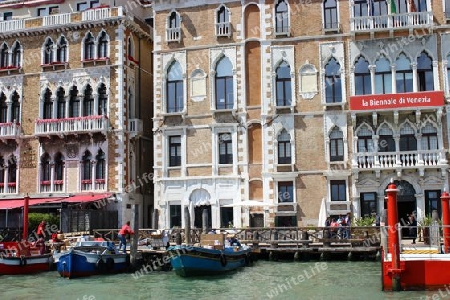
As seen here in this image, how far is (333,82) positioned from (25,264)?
50.8 ft

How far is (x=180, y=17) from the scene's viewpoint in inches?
1211

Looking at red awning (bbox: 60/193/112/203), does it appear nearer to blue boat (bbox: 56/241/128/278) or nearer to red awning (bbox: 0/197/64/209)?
red awning (bbox: 0/197/64/209)

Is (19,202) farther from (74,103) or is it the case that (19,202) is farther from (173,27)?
(173,27)

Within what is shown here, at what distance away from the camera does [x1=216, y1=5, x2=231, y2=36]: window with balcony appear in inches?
1178

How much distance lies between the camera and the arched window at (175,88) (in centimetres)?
3049

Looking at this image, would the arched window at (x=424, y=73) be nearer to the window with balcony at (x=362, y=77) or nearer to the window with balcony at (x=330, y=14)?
the window with balcony at (x=362, y=77)

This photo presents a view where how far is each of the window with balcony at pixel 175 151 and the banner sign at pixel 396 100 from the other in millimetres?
8444

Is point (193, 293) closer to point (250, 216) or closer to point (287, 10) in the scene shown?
point (250, 216)

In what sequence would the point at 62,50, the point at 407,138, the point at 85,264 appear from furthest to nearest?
the point at 62,50, the point at 407,138, the point at 85,264

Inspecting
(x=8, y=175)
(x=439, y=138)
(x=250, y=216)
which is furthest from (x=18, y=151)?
(x=439, y=138)

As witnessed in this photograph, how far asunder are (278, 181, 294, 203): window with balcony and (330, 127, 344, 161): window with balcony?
2.27m

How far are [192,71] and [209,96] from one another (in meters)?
1.54

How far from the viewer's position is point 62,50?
105ft

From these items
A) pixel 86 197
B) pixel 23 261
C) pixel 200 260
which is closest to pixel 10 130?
pixel 86 197
